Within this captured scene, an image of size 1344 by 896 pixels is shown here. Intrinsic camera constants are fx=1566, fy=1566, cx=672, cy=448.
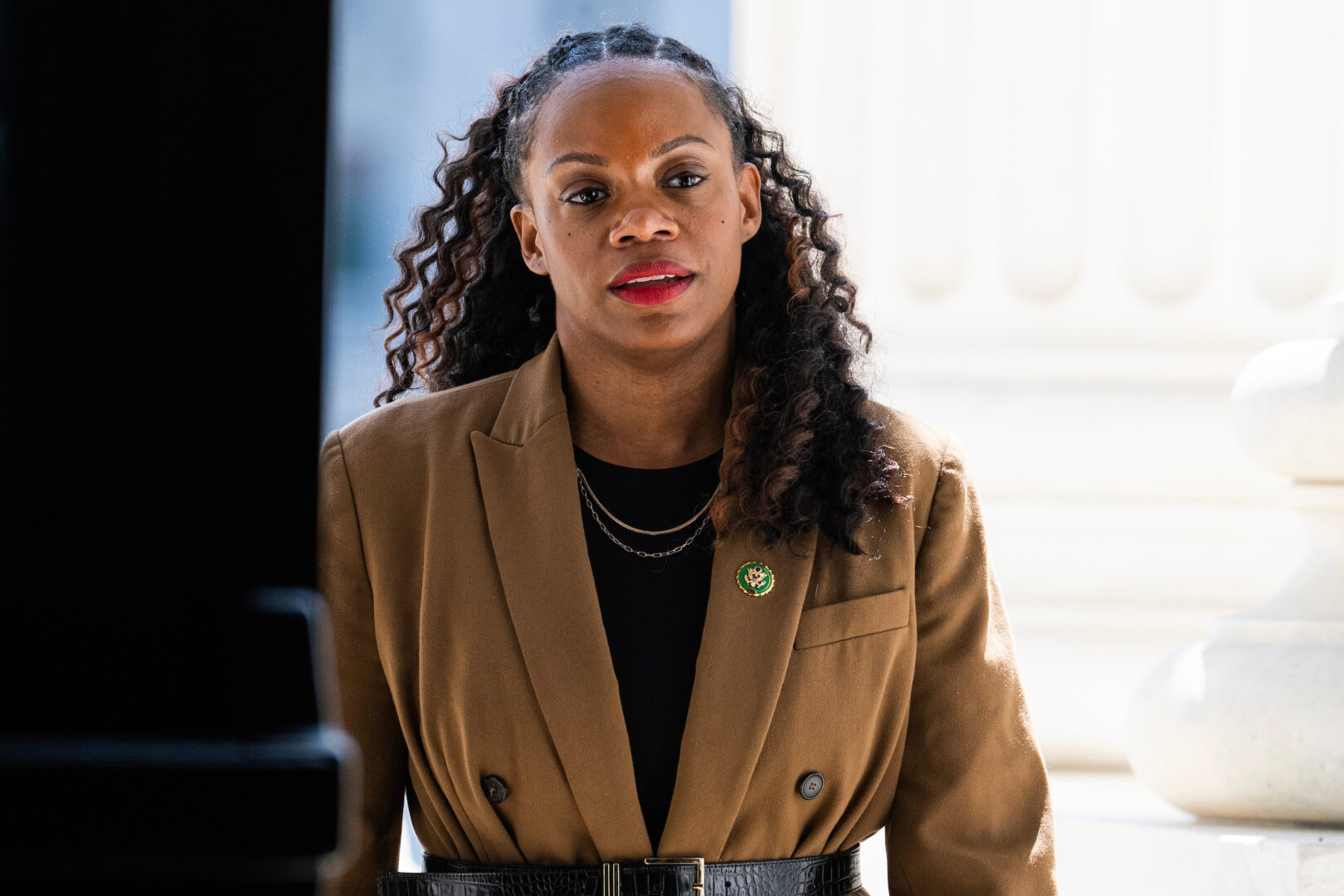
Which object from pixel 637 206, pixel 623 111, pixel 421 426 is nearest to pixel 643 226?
pixel 637 206

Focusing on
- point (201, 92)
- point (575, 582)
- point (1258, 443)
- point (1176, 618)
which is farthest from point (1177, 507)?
point (201, 92)

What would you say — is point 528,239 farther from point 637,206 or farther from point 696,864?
point 696,864

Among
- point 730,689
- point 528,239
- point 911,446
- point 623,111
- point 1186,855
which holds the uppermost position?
point 623,111

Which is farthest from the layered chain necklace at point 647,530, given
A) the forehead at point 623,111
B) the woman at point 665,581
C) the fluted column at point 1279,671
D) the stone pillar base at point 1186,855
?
the fluted column at point 1279,671

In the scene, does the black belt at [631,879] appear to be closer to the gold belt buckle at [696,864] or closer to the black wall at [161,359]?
the gold belt buckle at [696,864]

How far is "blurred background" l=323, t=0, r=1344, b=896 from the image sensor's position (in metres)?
2.94

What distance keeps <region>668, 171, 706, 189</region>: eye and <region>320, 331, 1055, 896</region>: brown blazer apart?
0.28m

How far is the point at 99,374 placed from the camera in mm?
433

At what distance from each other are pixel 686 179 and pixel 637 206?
78 millimetres

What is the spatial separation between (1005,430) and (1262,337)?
0.51 m

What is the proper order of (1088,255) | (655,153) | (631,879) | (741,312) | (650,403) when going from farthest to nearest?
(1088,255) < (741,312) < (650,403) < (655,153) < (631,879)

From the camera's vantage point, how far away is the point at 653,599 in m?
1.86

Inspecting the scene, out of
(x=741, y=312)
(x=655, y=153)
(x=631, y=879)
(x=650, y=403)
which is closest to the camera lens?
(x=631, y=879)

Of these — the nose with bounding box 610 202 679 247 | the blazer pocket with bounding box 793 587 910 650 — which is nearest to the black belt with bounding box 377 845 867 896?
the blazer pocket with bounding box 793 587 910 650
